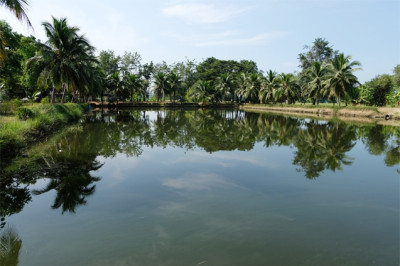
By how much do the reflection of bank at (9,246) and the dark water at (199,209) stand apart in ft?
0.04

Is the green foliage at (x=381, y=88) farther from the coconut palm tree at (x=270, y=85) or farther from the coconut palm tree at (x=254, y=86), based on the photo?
the coconut palm tree at (x=254, y=86)

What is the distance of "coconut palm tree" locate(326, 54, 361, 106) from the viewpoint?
3069cm

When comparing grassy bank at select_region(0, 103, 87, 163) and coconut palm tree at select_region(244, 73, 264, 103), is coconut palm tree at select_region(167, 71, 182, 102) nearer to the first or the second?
coconut palm tree at select_region(244, 73, 264, 103)

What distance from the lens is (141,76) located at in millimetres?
62375

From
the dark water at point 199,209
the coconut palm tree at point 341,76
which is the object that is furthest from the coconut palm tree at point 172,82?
the dark water at point 199,209

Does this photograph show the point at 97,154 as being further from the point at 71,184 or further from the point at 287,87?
the point at 287,87

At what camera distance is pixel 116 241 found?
4.01 metres

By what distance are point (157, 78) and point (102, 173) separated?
150ft

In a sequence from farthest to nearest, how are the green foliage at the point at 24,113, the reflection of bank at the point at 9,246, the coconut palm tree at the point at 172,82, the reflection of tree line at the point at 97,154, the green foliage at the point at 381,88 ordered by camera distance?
the coconut palm tree at the point at 172,82, the green foliage at the point at 381,88, the green foliage at the point at 24,113, the reflection of tree line at the point at 97,154, the reflection of bank at the point at 9,246

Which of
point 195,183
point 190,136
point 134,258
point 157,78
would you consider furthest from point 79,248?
point 157,78

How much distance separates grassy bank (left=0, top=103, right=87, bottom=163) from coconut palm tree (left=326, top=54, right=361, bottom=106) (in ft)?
94.2

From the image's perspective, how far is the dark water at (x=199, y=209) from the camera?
374 centimetres

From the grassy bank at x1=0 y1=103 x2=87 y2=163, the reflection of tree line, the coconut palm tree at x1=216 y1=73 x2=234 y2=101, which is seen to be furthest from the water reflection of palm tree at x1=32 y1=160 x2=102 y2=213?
the coconut palm tree at x1=216 y1=73 x2=234 y2=101

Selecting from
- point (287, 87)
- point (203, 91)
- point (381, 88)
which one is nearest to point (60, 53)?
point (287, 87)
